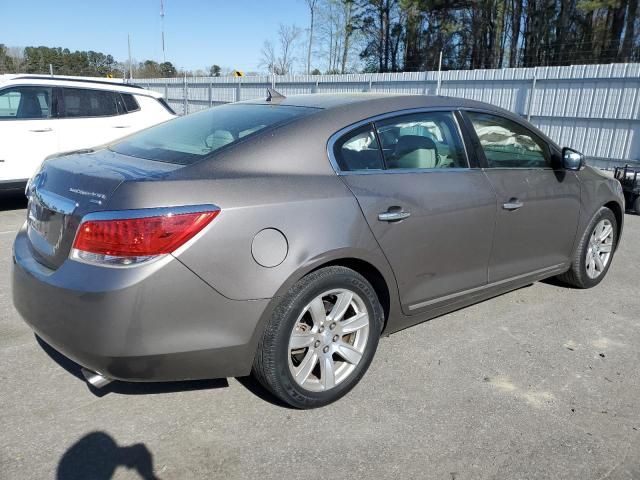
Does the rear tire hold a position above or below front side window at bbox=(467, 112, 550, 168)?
below

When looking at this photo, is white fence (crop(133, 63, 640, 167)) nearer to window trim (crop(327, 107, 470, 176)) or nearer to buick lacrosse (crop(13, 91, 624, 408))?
buick lacrosse (crop(13, 91, 624, 408))

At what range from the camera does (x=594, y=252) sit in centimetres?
470

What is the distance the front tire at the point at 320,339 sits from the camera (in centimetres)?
256

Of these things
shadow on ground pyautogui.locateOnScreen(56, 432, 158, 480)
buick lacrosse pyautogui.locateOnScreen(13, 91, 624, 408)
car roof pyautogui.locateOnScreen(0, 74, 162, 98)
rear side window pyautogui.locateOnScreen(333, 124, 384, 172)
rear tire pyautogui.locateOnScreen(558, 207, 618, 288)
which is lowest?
shadow on ground pyautogui.locateOnScreen(56, 432, 158, 480)

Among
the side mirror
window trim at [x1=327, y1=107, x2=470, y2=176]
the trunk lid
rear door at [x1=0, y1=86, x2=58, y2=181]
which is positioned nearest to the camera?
the trunk lid

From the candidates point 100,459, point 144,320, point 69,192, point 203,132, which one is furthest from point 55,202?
point 100,459

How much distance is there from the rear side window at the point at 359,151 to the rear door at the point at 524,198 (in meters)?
0.90

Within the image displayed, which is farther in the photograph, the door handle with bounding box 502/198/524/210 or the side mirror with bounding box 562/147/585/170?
the side mirror with bounding box 562/147/585/170

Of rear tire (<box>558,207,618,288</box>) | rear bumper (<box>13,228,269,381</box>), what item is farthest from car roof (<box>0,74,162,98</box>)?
rear tire (<box>558,207,618,288</box>)

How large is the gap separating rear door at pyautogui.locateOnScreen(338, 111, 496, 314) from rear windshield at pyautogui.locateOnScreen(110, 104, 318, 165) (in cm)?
43

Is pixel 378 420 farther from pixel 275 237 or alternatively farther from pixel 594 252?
pixel 594 252

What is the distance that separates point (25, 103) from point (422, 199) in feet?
20.7

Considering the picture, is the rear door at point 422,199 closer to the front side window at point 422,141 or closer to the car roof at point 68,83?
the front side window at point 422,141

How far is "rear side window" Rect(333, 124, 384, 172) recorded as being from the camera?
288 cm
